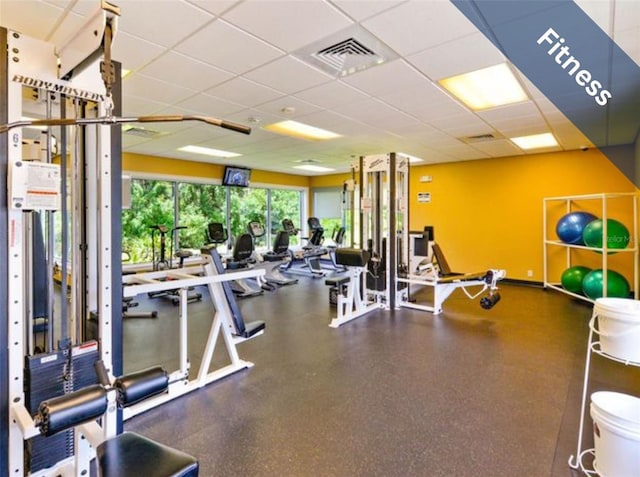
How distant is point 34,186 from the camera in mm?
1432

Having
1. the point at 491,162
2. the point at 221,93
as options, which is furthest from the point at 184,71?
the point at 491,162

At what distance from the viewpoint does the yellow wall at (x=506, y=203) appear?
6.00 metres

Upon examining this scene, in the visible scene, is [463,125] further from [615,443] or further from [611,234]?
[615,443]

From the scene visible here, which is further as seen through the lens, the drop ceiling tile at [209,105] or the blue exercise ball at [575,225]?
the blue exercise ball at [575,225]

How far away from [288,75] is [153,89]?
4.40ft

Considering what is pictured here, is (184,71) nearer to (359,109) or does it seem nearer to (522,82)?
(359,109)

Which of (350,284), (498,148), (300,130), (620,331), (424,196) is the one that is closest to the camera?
(620,331)

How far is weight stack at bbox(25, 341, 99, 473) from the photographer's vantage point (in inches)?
59.6

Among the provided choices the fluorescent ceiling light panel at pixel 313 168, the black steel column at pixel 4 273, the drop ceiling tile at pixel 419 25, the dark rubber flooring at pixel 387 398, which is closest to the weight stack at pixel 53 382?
the black steel column at pixel 4 273

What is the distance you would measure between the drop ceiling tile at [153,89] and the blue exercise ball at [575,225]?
18.2ft

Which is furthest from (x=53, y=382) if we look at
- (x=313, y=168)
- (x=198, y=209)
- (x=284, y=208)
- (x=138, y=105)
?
(x=284, y=208)

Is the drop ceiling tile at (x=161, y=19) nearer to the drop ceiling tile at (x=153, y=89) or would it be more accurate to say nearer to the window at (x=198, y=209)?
the drop ceiling tile at (x=153, y=89)

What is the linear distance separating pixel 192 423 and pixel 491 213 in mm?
6598

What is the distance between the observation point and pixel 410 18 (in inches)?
85.7
